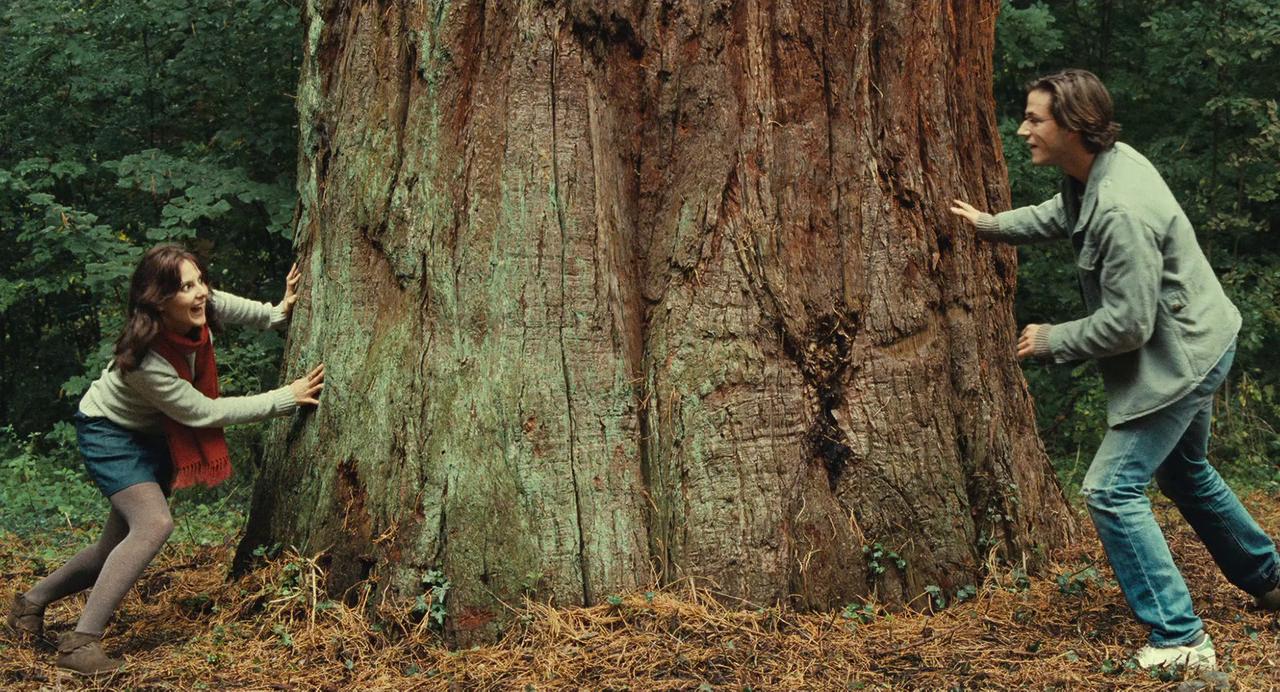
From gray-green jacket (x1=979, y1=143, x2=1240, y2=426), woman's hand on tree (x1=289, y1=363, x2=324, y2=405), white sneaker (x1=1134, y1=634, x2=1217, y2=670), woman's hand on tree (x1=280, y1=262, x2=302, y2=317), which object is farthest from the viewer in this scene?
woman's hand on tree (x1=280, y1=262, x2=302, y2=317)

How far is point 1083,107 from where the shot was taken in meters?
3.98

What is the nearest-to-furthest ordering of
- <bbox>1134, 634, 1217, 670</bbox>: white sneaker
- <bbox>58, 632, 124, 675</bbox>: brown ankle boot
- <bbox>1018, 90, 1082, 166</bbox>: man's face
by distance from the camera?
<bbox>1134, 634, 1217, 670</bbox>: white sneaker < <bbox>1018, 90, 1082, 166</bbox>: man's face < <bbox>58, 632, 124, 675</bbox>: brown ankle boot

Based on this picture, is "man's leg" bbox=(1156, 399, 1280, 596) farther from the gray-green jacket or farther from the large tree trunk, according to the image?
the large tree trunk

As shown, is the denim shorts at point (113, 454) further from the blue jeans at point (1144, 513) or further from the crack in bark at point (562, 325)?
the blue jeans at point (1144, 513)

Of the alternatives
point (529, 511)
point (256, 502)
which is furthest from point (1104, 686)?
point (256, 502)

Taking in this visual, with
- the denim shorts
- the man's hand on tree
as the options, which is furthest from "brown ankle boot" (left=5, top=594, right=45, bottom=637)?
the man's hand on tree

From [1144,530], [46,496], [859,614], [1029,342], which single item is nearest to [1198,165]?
[1029,342]

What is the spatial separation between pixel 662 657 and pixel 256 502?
7.04 feet

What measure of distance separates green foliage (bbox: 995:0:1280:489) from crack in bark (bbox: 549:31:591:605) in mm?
5287

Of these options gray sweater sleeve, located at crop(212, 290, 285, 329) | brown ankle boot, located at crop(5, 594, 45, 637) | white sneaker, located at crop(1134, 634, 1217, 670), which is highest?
gray sweater sleeve, located at crop(212, 290, 285, 329)

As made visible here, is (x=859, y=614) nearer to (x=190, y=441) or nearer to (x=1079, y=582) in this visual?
(x=1079, y=582)

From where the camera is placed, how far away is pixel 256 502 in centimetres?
518

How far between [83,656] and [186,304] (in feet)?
4.63

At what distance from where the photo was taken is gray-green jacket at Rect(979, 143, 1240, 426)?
383 cm
